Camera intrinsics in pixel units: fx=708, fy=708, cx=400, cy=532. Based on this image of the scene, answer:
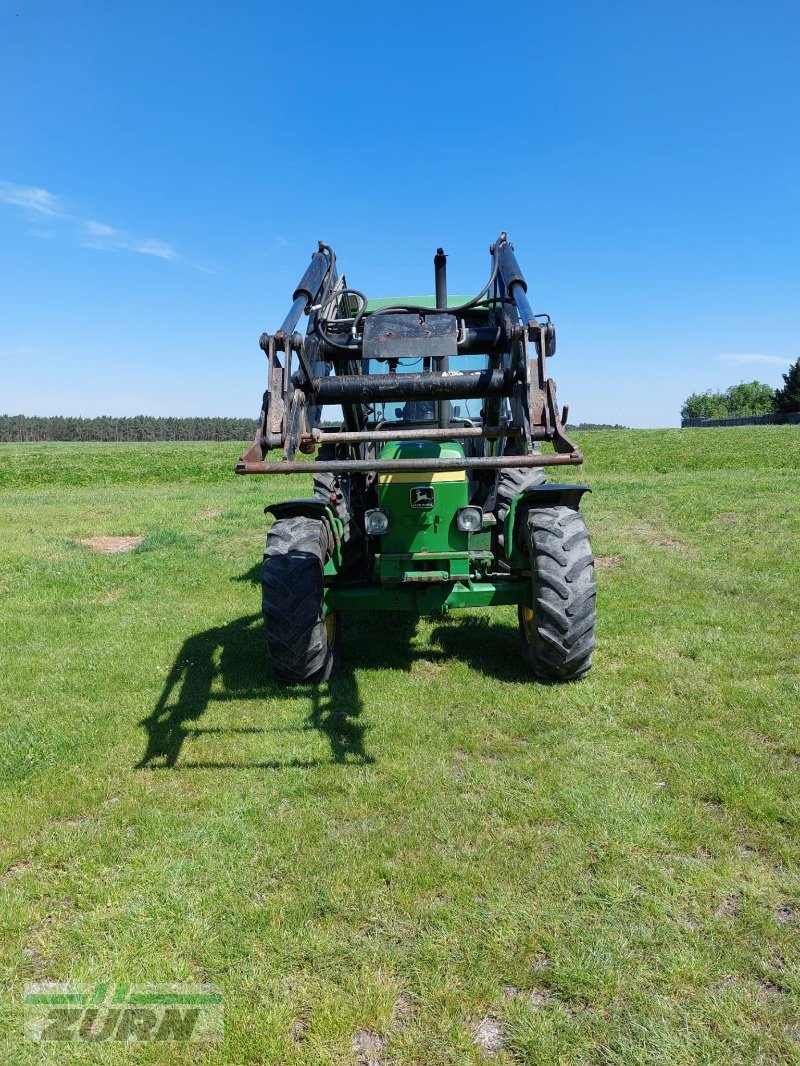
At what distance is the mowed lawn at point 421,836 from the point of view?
7.35 feet

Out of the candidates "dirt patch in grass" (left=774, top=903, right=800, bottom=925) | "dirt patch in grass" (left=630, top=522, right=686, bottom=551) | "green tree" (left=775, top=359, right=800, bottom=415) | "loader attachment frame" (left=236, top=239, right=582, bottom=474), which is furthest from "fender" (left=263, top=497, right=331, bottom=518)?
"green tree" (left=775, top=359, right=800, bottom=415)

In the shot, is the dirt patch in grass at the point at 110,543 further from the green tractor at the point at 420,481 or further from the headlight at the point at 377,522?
the headlight at the point at 377,522

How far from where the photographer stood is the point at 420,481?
493 centimetres

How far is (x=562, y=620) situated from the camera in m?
4.57

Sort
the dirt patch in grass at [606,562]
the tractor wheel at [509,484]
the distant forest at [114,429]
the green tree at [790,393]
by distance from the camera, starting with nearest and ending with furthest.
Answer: the tractor wheel at [509,484] < the dirt patch in grass at [606,562] < the green tree at [790,393] < the distant forest at [114,429]

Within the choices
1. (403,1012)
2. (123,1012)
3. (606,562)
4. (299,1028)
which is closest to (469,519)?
(403,1012)

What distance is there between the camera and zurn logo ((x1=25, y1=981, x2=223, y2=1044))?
2.24 m

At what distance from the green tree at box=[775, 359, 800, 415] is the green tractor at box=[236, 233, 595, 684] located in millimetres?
63801

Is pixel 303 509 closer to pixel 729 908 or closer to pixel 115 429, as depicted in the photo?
pixel 729 908

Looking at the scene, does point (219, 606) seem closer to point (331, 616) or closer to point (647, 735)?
point (331, 616)

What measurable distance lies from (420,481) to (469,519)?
43 cm

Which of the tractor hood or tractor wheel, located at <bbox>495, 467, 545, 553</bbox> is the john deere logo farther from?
tractor wheel, located at <bbox>495, 467, 545, 553</bbox>

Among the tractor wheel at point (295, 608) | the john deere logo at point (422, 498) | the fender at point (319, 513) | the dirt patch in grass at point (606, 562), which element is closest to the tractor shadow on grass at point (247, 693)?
the tractor wheel at point (295, 608)

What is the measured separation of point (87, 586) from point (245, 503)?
8045mm
